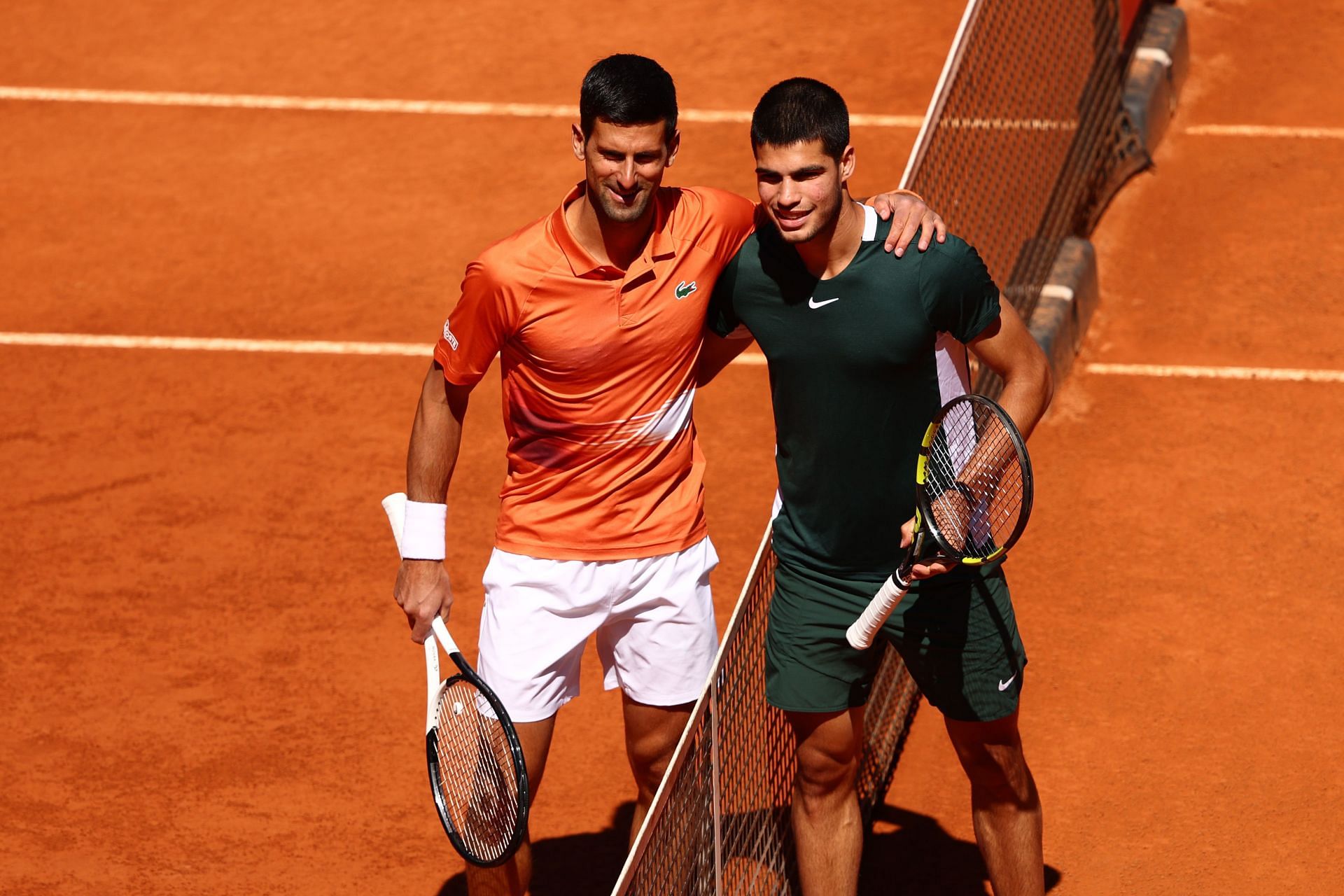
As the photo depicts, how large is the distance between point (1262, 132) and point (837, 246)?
21.4 feet

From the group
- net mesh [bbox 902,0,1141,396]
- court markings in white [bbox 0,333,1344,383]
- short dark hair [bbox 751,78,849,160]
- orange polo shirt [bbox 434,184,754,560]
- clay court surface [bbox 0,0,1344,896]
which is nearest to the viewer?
short dark hair [bbox 751,78,849,160]

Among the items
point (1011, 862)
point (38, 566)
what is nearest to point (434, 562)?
point (1011, 862)

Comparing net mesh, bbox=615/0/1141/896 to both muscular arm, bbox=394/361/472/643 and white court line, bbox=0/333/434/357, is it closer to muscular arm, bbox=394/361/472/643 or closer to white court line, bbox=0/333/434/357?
muscular arm, bbox=394/361/472/643

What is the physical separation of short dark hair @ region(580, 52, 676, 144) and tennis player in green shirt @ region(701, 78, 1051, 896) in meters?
0.27

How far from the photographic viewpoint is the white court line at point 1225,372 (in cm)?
884

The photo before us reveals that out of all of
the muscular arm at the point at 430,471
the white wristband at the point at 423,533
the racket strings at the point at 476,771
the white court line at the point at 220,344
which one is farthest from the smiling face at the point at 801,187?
the white court line at the point at 220,344

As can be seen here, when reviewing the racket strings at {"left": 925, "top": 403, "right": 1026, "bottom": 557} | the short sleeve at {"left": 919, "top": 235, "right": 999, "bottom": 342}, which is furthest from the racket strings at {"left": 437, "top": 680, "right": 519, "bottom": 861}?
the short sleeve at {"left": 919, "top": 235, "right": 999, "bottom": 342}

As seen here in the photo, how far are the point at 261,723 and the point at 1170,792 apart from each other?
3.32 meters

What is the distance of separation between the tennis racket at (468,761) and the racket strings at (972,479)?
1250 millimetres

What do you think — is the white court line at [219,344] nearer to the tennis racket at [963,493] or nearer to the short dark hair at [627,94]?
the short dark hair at [627,94]

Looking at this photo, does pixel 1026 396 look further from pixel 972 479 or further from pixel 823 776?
pixel 823 776

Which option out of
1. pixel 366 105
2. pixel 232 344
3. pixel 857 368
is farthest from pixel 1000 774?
pixel 366 105

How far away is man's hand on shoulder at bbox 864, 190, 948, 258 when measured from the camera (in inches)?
191

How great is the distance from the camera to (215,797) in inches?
270
